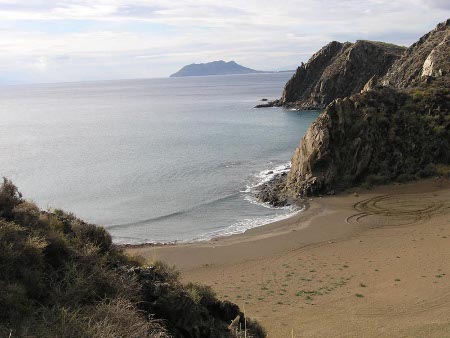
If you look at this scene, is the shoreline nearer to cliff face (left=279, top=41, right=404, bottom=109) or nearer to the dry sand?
the dry sand

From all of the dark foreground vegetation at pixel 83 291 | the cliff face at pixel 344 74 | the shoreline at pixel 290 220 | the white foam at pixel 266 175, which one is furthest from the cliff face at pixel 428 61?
the dark foreground vegetation at pixel 83 291

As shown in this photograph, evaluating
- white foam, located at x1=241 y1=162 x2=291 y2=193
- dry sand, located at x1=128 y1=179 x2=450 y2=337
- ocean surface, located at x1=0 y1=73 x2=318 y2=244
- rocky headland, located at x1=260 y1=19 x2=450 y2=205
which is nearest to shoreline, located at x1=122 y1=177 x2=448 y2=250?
dry sand, located at x1=128 y1=179 x2=450 y2=337

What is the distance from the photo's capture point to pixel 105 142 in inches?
2623

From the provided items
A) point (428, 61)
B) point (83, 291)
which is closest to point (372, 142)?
point (428, 61)

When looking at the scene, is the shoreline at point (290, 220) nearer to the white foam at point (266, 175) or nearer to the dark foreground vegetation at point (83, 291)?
the white foam at point (266, 175)

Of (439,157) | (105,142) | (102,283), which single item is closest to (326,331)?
(102,283)

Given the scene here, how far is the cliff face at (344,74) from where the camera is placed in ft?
325

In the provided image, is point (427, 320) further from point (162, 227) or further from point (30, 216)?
point (162, 227)

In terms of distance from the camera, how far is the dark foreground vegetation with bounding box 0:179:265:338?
760 centimetres

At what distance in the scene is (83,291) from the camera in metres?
8.65

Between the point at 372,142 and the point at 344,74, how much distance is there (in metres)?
69.6

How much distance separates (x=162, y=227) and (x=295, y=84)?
89240 mm

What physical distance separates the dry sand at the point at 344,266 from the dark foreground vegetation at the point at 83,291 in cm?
538

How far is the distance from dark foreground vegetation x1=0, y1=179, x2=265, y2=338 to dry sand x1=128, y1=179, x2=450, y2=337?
5379mm
